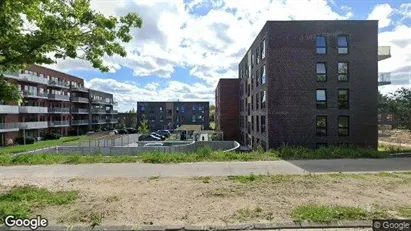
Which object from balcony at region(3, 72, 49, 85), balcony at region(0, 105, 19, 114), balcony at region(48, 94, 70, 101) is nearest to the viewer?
balcony at region(0, 105, 19, 114)

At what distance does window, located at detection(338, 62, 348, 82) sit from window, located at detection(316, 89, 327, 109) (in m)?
1.98

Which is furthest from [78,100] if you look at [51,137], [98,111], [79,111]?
[51,137]

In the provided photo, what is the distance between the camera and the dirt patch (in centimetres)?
673

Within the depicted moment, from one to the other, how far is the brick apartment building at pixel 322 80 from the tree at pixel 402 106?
5.65 feet

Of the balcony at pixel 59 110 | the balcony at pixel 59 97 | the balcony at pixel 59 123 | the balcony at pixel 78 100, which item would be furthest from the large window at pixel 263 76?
the balcony at pixel 78 100

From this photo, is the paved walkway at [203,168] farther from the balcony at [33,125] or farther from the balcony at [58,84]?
the balcony at [58,84]

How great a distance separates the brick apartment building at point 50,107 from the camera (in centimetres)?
4109

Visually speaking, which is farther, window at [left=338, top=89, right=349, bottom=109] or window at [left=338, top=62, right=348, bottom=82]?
window at [left=338, top=62, right=348, bottom=82]

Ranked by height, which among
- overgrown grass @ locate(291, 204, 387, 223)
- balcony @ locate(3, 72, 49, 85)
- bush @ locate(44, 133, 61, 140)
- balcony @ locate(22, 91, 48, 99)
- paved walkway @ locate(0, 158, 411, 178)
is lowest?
bush @ locate(44, 133, 61, 140)

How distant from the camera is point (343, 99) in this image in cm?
2734

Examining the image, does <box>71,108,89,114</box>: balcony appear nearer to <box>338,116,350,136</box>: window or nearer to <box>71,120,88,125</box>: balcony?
<box>71,120,88,125</box>: balcony

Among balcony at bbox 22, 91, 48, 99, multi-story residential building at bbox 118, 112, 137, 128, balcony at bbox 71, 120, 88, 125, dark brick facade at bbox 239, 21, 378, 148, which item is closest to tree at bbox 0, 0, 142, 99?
dark brick facade at bbox 239, 21, 378, 148

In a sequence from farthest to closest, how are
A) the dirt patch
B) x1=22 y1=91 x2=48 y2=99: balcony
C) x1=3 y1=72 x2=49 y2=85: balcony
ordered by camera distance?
x1=22 y1=91 x2=48 y2=99: balcony
x1=3 y1=72 x2=49 y2=85: balcony
the dirt patch

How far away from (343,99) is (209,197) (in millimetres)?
23037
